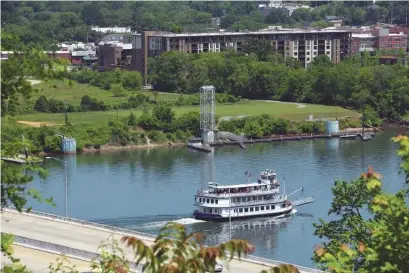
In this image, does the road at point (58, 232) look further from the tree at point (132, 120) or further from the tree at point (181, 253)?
the tree at point (132, 120)

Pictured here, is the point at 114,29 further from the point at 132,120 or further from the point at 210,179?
the point at 210,179

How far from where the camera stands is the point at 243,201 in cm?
1565

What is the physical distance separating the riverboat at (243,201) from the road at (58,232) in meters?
2.86

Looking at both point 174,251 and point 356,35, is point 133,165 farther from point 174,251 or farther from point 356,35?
point 356,35

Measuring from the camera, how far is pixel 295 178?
698 inches

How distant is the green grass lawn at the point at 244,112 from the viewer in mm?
24934

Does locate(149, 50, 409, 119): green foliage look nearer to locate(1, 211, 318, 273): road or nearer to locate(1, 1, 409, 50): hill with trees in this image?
locate(1, 1, 409, 50): hill with trees

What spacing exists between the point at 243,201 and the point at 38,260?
17.2 feet

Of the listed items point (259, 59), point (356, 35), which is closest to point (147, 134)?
point (259, 59)

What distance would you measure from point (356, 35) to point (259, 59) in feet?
24.6

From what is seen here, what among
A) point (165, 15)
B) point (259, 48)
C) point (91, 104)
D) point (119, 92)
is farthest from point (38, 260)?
A: point (165, 15)

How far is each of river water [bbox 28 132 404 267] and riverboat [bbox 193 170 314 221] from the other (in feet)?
0.64

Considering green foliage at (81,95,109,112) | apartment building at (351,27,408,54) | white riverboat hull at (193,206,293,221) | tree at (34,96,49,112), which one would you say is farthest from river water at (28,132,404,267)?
apartment building at (351,27,408,54)

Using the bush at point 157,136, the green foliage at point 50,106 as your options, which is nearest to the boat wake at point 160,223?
the bush at point 157,136
